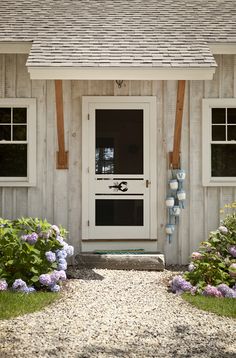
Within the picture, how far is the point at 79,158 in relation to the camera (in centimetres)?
905

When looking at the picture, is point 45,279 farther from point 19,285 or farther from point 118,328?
point 118,328

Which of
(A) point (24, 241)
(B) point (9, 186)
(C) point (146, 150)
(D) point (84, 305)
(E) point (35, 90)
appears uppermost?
(E) point (35, 90)

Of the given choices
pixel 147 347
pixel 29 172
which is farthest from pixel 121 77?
pixel 147 347

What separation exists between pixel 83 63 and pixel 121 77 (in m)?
0.59

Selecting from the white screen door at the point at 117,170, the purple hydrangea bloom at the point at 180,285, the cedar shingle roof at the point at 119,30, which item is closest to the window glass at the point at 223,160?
the white screen door at the point at 117,170

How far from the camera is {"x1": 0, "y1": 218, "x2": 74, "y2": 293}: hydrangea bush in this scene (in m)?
6.87

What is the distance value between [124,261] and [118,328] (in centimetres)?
291

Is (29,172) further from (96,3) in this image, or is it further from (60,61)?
(96,3)

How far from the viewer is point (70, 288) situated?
7152 millimetres

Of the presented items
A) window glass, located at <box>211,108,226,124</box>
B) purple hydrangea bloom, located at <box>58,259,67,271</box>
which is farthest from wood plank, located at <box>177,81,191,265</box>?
purple hydrangea bloom, located at <box>58,259,67,271</box>

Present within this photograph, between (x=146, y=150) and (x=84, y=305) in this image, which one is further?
(x=146, y=150)

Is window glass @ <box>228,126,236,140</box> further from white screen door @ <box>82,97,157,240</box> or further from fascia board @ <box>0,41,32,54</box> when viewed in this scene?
fascia board @ <box>0,41,32,54</box>

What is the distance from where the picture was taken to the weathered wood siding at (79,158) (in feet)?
29.6

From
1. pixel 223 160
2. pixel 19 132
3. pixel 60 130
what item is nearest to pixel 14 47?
pixel 19 132
